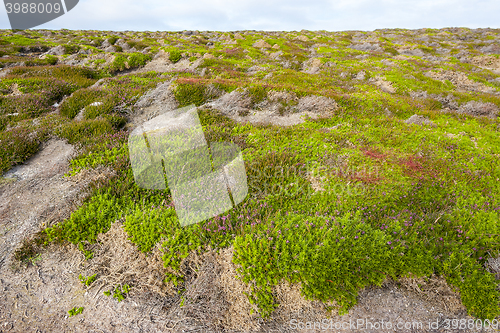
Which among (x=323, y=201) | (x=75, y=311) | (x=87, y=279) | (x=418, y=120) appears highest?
(x=418, y=120)

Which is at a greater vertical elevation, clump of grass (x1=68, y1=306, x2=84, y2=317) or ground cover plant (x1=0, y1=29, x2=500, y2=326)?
ground cover plant (x1=0, y1=29, x2=500, y2=326)

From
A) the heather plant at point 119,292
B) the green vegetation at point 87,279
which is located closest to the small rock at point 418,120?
the heather plant at point 119,292

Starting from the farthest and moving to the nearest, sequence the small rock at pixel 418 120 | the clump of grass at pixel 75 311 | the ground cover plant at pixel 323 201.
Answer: the small rock at pixel 418 120
the ground cover plant at pixel 323 201
the clump of grass at pixel 75 311

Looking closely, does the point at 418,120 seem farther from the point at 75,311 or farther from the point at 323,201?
the point at 75,311

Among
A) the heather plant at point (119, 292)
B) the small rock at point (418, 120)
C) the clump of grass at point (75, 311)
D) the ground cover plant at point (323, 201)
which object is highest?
the small rock at point (418, 120)

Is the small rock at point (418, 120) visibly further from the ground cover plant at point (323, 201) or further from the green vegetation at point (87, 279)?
the green vegetation at point (87, 279)

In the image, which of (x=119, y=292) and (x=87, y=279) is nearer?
(x=119, y=292)

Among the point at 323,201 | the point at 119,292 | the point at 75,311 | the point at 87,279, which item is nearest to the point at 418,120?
the point at 323,201

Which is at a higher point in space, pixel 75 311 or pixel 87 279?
pixel 87 279

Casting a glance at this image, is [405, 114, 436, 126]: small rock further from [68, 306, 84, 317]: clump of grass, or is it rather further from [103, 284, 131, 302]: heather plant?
[68, 306, 84, 317]: clump of grass

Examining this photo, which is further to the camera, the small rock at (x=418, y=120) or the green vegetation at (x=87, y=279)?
the small rock at (x=418, y=120)

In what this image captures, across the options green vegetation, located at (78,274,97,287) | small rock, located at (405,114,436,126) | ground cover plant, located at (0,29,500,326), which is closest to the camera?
ground cover plant, located at (0,29,500,326)

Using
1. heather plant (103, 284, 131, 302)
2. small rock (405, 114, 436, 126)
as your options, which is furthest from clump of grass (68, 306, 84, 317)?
small rock (405, 114, 436, 126)

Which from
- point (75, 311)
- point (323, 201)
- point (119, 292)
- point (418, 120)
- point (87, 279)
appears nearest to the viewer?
point (75, 311)
